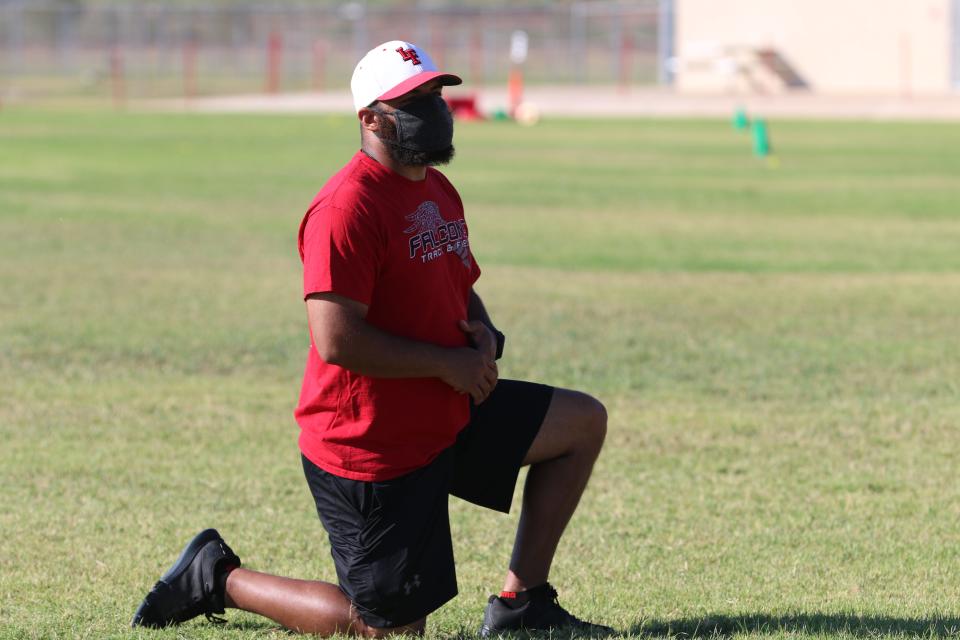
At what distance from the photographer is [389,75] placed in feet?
14.3

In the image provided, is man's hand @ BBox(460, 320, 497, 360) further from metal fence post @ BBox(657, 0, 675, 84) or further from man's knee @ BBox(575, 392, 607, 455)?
metal fence post @ BBox(657, 0, 675, 84)

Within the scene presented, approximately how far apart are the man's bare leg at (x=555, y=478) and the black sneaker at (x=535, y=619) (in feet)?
0.24

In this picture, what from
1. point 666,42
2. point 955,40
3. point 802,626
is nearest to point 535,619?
point 802,626

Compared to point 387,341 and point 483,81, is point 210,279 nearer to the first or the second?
point 387,341

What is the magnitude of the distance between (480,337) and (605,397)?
4113mm

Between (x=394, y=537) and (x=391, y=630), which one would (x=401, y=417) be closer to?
(x=394, y=537)

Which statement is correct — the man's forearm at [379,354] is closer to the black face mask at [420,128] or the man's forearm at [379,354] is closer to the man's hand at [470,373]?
the man's hand at [470,373]

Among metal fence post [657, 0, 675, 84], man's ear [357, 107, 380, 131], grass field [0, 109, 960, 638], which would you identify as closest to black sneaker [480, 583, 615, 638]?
grass field [0, 109, 960, 638]

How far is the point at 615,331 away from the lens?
10.8m

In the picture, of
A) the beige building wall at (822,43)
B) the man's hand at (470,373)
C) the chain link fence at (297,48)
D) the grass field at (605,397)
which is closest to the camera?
the man's hand at (470,373)

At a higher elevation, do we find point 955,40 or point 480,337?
point 955,40

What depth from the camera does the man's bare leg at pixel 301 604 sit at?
15.4 feet

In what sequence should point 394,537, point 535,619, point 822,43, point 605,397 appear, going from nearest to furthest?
point 394,537 → point 535,619 → point 605,397 → point 822,43

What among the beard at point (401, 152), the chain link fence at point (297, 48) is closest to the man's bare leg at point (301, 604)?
the beard at point (401, 152)
